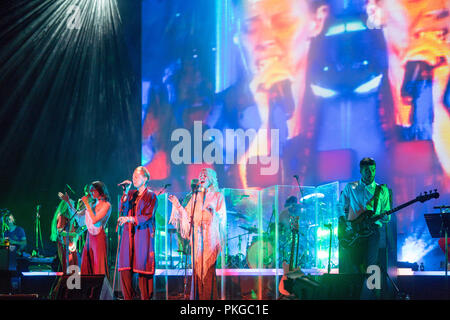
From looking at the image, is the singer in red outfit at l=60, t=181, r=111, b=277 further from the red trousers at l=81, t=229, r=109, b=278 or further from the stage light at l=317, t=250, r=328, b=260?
the stage light at l=317, t=250, r=328, b=260

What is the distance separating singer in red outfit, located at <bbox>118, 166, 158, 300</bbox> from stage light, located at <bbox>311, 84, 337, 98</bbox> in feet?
15.0

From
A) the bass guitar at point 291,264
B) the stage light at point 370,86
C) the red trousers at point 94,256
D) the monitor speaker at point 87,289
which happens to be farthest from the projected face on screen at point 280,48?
the monitor speaker at point 87,289

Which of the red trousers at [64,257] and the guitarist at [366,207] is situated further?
the red trousers at [64,257]

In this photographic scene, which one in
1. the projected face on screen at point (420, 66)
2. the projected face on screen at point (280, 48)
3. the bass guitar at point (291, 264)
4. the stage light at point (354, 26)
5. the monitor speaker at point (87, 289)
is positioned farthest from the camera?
the projected face on screen at point (280, 48)

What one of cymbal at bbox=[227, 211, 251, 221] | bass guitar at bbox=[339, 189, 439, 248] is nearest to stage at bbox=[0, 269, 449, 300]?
bass guitar at bbox=[339, 189, 439, 248]

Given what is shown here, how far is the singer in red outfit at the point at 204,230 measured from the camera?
22.8 ft

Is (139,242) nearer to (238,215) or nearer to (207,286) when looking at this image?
(207,286)

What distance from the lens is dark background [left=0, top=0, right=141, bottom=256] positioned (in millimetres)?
10078

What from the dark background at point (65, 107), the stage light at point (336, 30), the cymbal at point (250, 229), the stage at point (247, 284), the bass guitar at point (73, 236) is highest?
the stage light at point (336, 30)

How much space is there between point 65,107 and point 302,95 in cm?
451

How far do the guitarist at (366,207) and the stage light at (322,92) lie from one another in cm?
366

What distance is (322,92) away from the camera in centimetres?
1007

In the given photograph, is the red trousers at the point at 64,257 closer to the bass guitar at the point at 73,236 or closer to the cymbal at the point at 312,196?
the bass guitar at the point at 73,236

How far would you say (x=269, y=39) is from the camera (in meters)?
10.4
